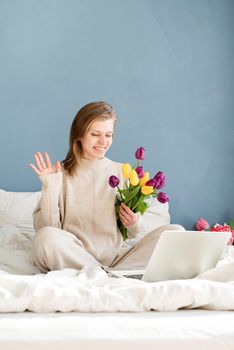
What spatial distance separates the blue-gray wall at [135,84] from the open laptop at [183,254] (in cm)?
185

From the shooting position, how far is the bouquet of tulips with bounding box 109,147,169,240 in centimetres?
247

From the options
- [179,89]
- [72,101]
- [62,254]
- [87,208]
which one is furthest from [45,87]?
[62,254]

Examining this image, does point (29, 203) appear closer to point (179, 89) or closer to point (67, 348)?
point (179, 89)

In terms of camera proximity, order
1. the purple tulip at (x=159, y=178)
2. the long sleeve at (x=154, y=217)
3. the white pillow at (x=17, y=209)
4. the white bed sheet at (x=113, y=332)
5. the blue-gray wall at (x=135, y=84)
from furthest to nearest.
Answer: the blue-gray wall at (x=135, y=84) → the long sleeve at (x=154, y=217) → the white pillow at (x=17, y=209) → the purple tulip at (x=159, y=178) → the white bed sheet at (x=113, y=332)

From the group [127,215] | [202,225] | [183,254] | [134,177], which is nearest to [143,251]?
[127,215]

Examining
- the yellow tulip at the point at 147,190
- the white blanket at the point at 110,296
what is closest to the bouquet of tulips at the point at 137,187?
the yellow tulip at the point at 147,190

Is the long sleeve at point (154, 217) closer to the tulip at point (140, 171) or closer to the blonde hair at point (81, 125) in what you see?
the blonde hair at point (81, 125)

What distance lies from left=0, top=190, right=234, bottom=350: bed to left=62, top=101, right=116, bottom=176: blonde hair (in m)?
1.29

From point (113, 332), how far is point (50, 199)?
4.97 ft

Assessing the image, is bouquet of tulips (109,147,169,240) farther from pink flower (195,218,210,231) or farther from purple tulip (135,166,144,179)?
pink flower (195,218,210,231)

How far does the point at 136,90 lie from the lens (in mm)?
3953

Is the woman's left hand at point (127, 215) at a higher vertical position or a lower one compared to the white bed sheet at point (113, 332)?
lower

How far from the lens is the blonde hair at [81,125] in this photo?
2.85m

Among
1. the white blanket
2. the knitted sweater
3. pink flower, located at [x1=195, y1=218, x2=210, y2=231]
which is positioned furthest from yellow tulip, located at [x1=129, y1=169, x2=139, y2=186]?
pink flower, located at [x1=195, y1=218, x2=210, y2=231]
